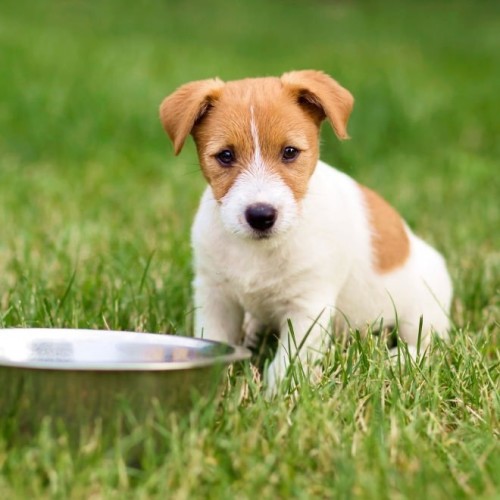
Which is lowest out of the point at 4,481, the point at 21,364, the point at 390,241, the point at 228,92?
the point at 4,481

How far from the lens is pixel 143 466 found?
341 cm

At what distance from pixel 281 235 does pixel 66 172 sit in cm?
458

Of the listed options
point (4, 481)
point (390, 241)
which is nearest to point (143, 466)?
point (4, 481)

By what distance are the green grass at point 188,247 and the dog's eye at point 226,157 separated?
62cm

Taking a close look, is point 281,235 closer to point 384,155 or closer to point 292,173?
point 292,173

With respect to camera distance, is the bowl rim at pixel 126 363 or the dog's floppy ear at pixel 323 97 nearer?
the bowl rim at pixel 126 363

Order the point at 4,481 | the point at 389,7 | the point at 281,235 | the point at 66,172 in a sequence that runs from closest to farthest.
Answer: the point at 4,481 < the point at 281,235 < the point at 66,172 < the point at 389,7

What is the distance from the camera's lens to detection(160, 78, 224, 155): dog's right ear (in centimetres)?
456

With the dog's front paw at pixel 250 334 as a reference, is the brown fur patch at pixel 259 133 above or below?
above

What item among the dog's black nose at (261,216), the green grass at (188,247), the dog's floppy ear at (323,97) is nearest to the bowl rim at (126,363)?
the green grass at (188,247)

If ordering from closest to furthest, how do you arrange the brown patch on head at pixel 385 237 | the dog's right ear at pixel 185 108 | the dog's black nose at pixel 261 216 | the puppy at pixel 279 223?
the dog's black nose at pixel 261 216, the puppy at pixel 279 223, the dog's right ear at pixel 185 108, the brown patch on head at pixel 385 237

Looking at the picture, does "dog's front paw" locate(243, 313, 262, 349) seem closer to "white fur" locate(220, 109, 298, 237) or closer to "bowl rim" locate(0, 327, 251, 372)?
"white fur" locate(220, 109, 298, 237)

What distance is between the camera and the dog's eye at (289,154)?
4.52 meters

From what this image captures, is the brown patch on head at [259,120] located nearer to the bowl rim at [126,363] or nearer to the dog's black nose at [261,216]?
the dog's black nose at [261,216]
